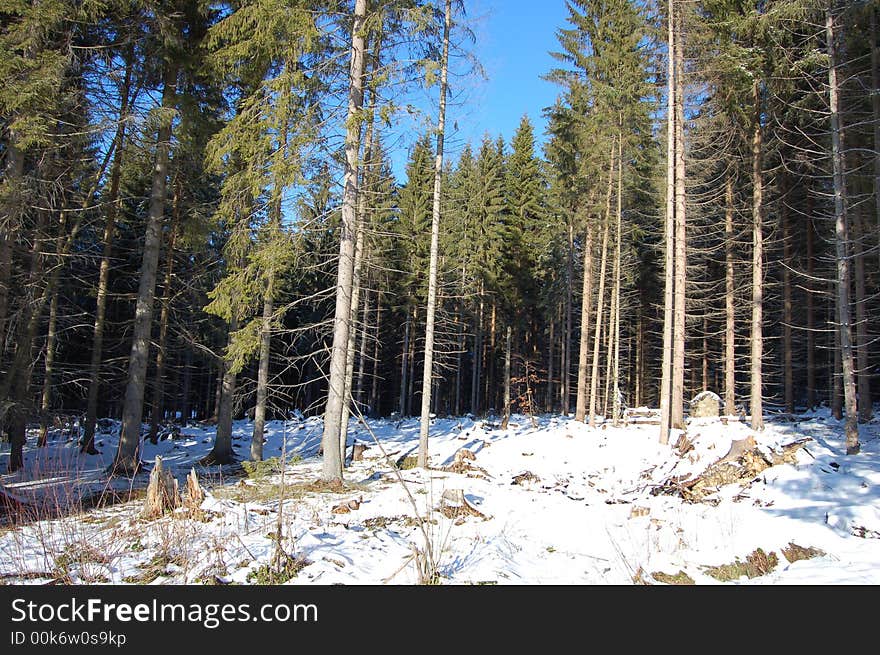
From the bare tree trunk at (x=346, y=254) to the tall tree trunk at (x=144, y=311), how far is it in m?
4.80

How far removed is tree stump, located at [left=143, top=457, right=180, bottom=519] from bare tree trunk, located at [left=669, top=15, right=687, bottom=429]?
13639 mm

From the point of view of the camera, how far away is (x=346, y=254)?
30.5 feet

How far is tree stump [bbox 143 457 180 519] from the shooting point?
20.4ft

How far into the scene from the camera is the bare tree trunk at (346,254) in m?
9.03

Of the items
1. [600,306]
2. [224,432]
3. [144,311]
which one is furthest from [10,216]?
[600,306]

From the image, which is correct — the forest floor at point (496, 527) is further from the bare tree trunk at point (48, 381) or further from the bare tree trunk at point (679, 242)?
the bare tree trunk at point (679, 242)

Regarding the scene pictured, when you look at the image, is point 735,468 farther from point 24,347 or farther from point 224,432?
point 24,347

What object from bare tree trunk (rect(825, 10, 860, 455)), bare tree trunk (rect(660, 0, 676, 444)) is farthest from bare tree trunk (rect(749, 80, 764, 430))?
bare tree trunk (rect(825, 10, 860, 455))

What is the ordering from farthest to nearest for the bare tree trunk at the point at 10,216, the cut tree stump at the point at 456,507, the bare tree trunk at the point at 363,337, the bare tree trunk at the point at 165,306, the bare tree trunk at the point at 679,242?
the bare tree trunk at the point at 165,306, the bare tree trunk at the point at 679,242, the bare tree trunk at the point at 363,337, the bare tree trunk at the point at 10,216, the cut tree stump at the point at 456,507

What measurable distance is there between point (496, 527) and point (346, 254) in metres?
5.65

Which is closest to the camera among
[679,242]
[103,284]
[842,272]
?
[842,272]

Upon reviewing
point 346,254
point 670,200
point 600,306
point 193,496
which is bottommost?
point 193,496

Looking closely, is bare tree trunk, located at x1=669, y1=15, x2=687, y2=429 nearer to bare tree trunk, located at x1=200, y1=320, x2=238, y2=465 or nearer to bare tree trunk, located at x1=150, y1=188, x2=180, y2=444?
bare tree trunk, located at x1=200, y1=320, x2=238, y2=465

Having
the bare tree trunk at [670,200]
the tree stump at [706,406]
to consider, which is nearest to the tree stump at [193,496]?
the bare tree trunk at [670,200]
